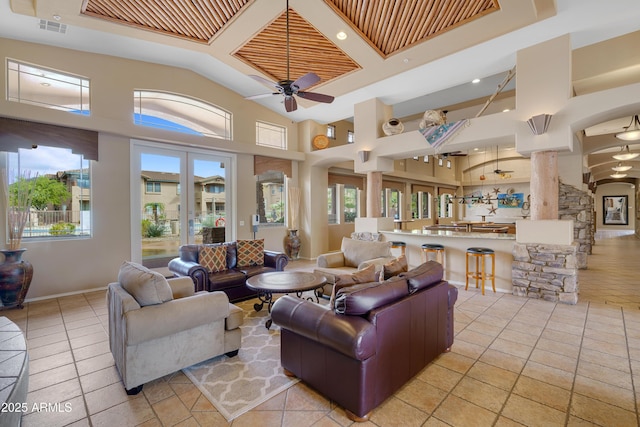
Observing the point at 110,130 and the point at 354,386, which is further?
the point at 110,130

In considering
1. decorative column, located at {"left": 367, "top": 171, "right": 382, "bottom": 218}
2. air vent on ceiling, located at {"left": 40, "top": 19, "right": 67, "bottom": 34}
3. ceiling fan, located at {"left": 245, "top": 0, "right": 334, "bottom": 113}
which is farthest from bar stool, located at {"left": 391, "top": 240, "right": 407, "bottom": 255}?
air vent on ceiling, located at {"left": 40, "top": 19, "right": 67, "bottom": 34}

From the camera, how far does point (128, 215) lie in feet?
17.8

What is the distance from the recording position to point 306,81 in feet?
11.3

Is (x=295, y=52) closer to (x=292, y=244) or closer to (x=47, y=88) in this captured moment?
(x=47, y=88)

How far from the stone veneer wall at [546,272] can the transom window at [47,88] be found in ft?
25.6

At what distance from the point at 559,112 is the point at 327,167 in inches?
208

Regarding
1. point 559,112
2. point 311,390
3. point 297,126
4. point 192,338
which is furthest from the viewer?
point 297,126

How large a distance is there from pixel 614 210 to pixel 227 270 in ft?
71.6

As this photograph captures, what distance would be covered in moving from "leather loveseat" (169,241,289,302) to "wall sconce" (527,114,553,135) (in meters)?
4.44

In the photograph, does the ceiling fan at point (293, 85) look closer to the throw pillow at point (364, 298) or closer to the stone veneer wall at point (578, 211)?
the throw pillow at point (364, 298)

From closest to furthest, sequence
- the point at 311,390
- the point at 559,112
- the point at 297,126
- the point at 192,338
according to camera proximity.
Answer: the point at 311,390
the point at 192,338
the point at 559,112
the point at 297,126

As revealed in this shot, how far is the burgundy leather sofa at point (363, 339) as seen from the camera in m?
1.92

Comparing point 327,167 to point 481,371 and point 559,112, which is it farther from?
point 481,371

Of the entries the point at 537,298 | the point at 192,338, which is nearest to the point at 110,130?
the point at 192,338
